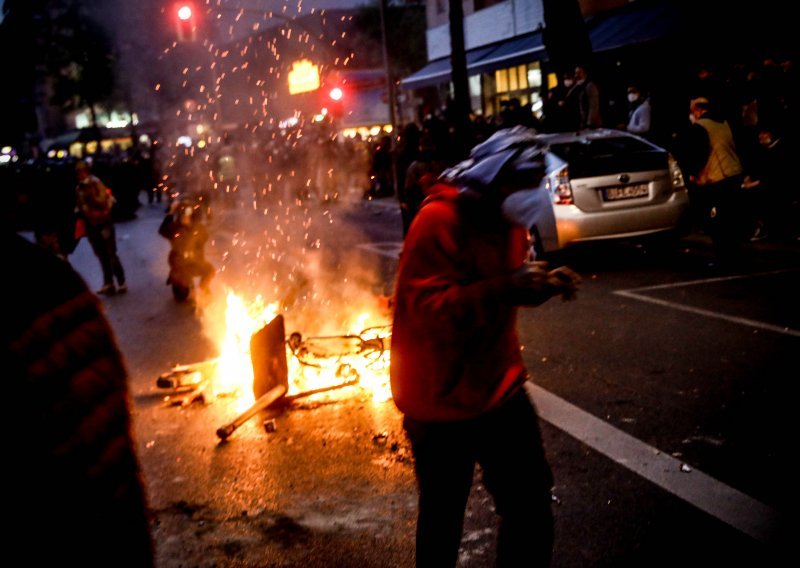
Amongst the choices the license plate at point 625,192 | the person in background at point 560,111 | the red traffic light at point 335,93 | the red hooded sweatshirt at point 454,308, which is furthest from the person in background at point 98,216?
the red traffic light at point 335,93

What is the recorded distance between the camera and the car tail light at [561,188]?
1103 centimetres

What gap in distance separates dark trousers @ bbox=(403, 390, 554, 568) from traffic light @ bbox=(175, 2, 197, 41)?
63.6ft

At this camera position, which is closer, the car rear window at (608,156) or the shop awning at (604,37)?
the car rear window at (608,156)

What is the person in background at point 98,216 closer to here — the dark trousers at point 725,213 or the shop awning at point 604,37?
the dark trousers at point 725,213

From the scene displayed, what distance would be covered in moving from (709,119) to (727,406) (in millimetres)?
6055

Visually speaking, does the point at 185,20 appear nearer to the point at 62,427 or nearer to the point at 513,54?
the point at 513,54

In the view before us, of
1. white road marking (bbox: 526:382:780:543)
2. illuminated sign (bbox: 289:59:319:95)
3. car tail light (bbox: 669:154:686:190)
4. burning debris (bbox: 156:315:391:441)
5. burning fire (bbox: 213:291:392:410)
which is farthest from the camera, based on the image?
illuminated sign (bbox: 289:59:319:95)

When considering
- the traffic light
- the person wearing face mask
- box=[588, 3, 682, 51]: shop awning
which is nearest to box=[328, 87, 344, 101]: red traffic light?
the traffic light

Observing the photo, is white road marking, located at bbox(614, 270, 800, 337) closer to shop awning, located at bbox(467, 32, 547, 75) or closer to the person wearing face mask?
the person wearing face mask

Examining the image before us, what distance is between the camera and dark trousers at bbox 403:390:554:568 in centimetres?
308

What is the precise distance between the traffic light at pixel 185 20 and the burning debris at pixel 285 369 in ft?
49.5

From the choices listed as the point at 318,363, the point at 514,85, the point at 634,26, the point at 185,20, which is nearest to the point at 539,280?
the point at 318,363

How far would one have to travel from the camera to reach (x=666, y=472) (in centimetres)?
479

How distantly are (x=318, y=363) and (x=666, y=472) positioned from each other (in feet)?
11.1
